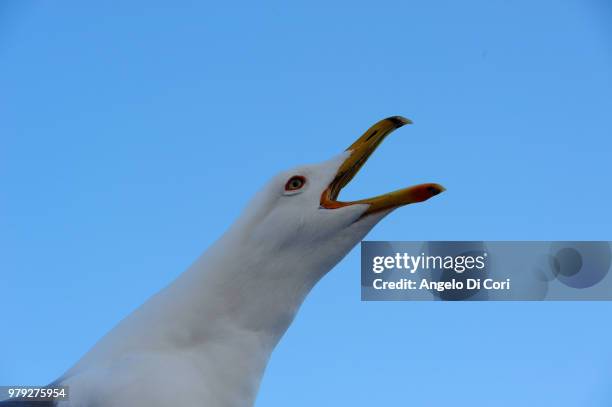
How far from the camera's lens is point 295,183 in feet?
16.3

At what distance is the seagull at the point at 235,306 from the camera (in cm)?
407

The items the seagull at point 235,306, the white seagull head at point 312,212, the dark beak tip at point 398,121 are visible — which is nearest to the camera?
the seagull at point 235,306

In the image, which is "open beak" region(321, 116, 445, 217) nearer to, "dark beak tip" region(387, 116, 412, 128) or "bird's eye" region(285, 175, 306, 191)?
→ "dark beak tip" region(387, 116, 412, 128)

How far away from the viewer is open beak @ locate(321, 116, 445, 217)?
15.5 feet

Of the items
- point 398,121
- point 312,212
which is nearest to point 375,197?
point 312,212

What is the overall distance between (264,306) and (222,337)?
0.94 ft

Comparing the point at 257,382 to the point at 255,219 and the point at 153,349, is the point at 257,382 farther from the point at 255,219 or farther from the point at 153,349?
the point at 255,219

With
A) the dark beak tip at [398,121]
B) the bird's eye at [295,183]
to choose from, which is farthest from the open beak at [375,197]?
the bird's eye at [295,183]

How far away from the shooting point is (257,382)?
446 cm

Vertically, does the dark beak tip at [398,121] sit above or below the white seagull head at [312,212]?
above

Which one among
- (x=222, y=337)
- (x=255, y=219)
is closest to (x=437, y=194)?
(x=255, y=219)

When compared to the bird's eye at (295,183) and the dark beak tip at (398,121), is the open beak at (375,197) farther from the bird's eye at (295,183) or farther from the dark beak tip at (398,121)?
the bird's eye at (295,183)

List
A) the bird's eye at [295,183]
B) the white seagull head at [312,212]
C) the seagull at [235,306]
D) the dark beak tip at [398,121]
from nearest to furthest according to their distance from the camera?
the seagull at [235,306] → the white seagull head at [312,212] → the bird's eye at [295,183] → the dark beak tip at [398,121]

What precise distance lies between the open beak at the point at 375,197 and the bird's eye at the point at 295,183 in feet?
0.49
